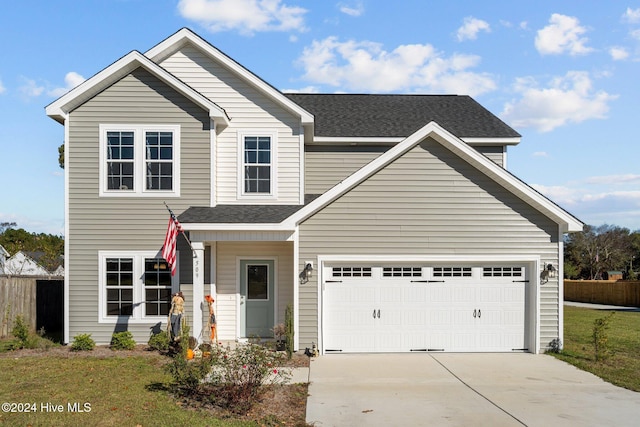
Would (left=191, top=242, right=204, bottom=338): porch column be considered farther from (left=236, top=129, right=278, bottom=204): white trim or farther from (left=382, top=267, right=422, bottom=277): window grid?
(left=382, top=267, right=422, bottom=277): window grid

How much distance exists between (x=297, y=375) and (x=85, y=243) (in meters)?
6.78

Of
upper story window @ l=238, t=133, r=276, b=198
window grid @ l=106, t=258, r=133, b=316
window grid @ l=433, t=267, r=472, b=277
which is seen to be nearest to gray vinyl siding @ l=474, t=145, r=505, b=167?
window grid @ l=433, t=267, r=472, b=277

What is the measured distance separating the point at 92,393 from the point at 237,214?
18.9ft

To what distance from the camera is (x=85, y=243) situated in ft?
47.1

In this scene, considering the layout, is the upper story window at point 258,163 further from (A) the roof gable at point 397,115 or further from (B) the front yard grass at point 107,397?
(B) the front yard grass at point 107,397

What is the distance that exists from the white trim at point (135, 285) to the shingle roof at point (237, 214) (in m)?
1.53

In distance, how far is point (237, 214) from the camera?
1409 cm

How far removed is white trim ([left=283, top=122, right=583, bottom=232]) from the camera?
44.1ft

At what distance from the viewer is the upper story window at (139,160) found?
1440cm

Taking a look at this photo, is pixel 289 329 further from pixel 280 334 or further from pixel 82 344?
pixel 82 344

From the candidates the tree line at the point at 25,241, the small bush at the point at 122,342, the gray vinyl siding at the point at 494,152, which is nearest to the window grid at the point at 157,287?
the small bush at the point at 122,342

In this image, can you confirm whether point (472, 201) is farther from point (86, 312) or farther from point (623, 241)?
point (623, 241)

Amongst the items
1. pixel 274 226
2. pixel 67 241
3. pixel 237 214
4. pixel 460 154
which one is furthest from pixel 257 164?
pixel 460 154

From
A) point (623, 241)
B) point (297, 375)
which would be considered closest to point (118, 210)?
point (297, 375)
